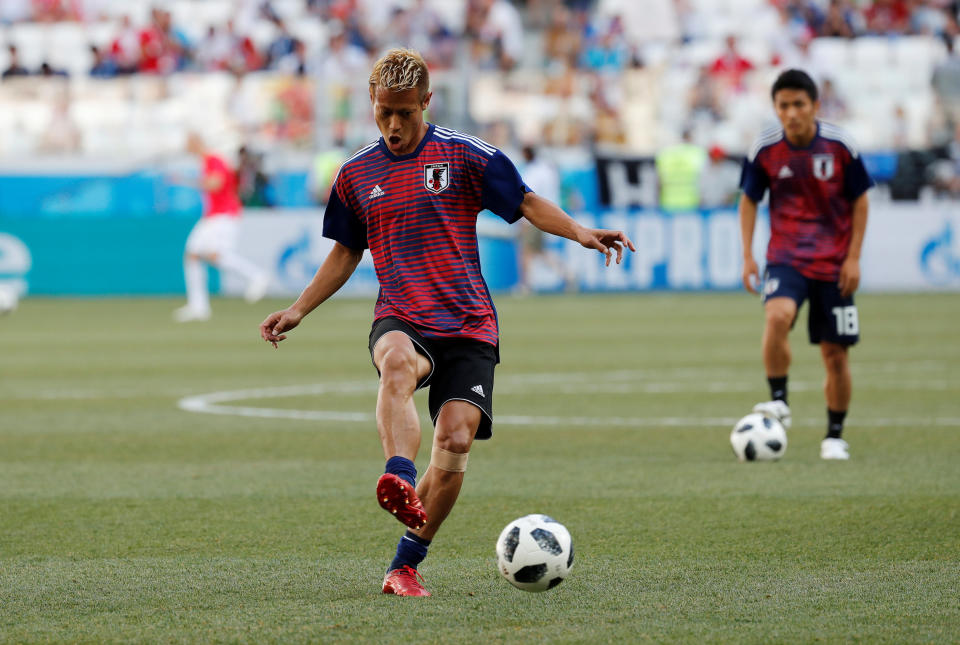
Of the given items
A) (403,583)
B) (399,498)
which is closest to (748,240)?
(403,583)

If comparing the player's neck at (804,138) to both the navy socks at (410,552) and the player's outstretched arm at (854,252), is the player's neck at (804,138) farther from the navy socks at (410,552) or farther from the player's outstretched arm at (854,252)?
the navy socks at (410,552)

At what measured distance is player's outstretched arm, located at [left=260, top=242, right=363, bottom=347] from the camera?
17.6ft

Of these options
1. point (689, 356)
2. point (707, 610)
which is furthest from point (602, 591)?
point (689, 356)

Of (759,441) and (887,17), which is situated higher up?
(887,17)

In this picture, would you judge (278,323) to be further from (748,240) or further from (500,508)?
(748,240)

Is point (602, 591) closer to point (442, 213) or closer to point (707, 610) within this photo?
point (707, 610)

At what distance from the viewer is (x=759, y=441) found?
8.37m

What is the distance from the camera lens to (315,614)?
475 cm

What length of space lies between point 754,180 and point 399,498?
500 cm

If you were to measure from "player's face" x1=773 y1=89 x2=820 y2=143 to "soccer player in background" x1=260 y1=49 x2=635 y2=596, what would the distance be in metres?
3.69

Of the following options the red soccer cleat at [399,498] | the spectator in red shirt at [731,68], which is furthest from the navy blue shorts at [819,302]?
the spectator in red shirt at [731,68]

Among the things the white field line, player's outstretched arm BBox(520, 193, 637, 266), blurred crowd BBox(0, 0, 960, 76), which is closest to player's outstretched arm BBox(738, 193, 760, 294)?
the white field line

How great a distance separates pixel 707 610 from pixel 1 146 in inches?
997

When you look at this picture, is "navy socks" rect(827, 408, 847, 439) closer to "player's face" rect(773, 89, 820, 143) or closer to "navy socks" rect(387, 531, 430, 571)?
"player's face" rect(773, 89, 820, 143)
